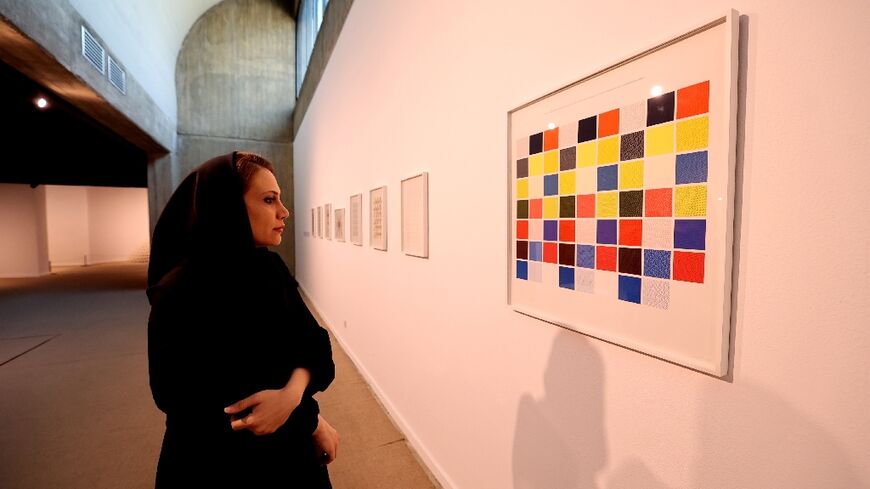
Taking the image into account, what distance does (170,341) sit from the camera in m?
0.94

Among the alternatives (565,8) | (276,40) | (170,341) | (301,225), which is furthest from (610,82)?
(276,40)

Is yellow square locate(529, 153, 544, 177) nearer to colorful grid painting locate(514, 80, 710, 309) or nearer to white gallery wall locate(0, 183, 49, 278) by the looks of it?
colorful grid painting locate(514, 80, 710, 309)

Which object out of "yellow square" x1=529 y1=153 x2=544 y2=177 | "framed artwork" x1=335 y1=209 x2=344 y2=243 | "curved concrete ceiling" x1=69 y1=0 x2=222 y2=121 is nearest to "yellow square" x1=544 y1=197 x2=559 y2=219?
"yellow square" x1=529 y1=153 x2=544 y2=177

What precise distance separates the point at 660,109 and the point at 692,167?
0.59 feet

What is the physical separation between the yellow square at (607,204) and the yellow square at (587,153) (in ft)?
0.36

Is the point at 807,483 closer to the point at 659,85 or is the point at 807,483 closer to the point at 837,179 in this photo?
the point at 837,179

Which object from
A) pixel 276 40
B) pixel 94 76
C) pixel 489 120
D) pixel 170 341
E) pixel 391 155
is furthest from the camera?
pixel 276 40

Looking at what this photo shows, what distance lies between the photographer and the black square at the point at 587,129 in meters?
1.17

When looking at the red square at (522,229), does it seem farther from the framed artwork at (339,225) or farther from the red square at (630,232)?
the framed artwork at (339,225)

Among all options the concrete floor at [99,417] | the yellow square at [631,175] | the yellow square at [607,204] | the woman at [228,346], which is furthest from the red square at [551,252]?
the concrete floor at [99,417]

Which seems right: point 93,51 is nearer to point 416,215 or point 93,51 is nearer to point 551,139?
point 416,215

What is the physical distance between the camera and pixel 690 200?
0.94 m

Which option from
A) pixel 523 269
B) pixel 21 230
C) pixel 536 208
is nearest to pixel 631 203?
pixel 536 208

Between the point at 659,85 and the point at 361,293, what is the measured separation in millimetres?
3557
